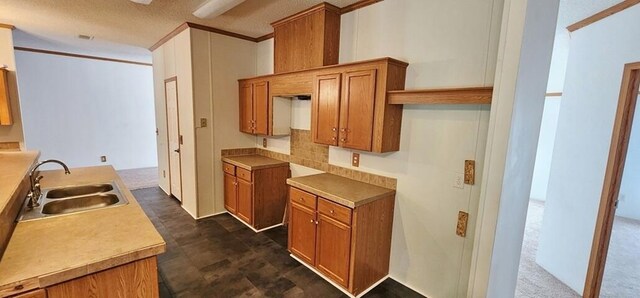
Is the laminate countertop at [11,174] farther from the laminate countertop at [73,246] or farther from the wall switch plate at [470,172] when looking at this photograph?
the wall switch plate at [470,172]

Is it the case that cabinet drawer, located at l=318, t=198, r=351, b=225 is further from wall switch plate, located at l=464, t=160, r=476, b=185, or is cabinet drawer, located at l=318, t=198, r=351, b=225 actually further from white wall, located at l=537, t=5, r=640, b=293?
white wall, located at l=537, t=5, r=640, b=293

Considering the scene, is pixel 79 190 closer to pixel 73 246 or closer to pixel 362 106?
pixel 73 246

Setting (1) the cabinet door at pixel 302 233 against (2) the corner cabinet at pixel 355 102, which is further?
(1) the cabinet door at pixel 302 233

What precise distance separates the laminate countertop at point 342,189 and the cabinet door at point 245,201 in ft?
3.14

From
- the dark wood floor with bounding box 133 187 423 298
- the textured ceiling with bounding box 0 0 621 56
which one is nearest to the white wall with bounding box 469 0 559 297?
the dark wood floor with bounding box 133 187 423 298

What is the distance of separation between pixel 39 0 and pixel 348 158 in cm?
362

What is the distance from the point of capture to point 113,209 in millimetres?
1781

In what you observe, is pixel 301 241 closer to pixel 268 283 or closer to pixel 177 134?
pixel 268 283

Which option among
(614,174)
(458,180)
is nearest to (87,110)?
(458,180)

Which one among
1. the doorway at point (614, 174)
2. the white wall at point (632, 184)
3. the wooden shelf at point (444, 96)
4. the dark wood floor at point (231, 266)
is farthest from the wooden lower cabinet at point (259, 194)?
the white wall at point (632, 184)

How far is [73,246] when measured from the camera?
1328 millimetres

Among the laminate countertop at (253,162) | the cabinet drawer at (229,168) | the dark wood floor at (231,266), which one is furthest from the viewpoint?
Answer: the cabinet drawer at (229,168)

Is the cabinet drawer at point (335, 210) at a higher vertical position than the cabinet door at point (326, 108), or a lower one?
lower

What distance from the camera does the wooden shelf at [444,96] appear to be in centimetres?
182
